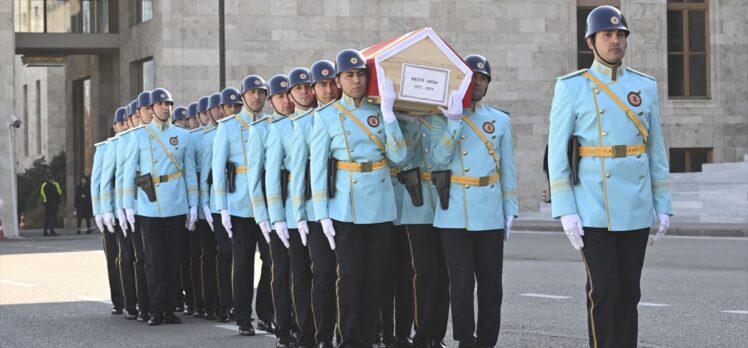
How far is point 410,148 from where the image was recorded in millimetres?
9398

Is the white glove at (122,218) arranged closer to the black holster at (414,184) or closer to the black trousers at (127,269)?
the black trousers at (127,269)

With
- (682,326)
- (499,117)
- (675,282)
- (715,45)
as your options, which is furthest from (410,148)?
(715,45)

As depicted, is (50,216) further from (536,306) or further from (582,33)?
(536,306)

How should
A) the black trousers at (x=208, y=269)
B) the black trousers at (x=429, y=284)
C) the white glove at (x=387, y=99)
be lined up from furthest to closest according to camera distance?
the black trousers at (x=208, y=269) → the black trousers at (x=429, y=284) → the white glove at (x=387, y=99)

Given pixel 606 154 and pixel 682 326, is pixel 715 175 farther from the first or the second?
pixel 606 154

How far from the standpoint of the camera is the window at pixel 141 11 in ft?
135

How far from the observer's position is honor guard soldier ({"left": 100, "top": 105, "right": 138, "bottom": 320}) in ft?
43.4

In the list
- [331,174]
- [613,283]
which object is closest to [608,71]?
[613,283]

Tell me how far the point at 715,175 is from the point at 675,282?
1786cm

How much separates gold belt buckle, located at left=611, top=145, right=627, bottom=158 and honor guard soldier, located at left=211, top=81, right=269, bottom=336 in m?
4.38

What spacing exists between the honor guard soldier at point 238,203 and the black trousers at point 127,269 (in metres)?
1.81

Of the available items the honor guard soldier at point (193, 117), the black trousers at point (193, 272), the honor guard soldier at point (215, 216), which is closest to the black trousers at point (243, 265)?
the honor guard soldier at point (215, 216)

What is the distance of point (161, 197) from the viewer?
12812 mm

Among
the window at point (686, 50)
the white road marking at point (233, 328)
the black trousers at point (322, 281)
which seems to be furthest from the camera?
the window at point (686, 50)
